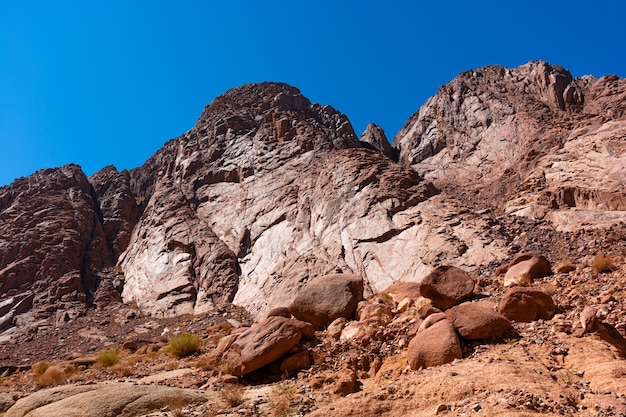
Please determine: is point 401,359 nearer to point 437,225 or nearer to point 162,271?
point 437,225

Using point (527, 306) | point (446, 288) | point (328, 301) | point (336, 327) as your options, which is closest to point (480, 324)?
point (527, 306)

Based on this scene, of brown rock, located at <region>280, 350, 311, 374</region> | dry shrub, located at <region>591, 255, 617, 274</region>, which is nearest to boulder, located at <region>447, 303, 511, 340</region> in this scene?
brown rock, located at <region>280, 350, 311, 374</region>

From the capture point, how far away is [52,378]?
1504cm

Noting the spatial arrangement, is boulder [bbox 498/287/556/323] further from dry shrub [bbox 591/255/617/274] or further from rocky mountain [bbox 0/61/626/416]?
dry shrub [bbox 591/255/617/274]

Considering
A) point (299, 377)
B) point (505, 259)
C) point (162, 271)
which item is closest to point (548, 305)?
point (299, 377)

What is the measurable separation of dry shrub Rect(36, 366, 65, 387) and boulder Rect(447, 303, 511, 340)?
12833 millimetres

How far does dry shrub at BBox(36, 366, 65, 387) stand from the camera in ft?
48.2

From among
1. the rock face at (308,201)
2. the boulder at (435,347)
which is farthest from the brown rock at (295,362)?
the rock face at (308,201)

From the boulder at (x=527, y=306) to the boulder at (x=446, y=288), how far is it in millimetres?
2183

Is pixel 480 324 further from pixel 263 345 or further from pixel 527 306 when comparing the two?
pixel 263 345

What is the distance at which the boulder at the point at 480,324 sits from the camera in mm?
9367

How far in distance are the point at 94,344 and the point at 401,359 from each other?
2345 cm

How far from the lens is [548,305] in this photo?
10148 mm

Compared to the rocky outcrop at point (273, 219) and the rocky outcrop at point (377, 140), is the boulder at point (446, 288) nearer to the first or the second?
the rocky outcrop at point (273, 219)
